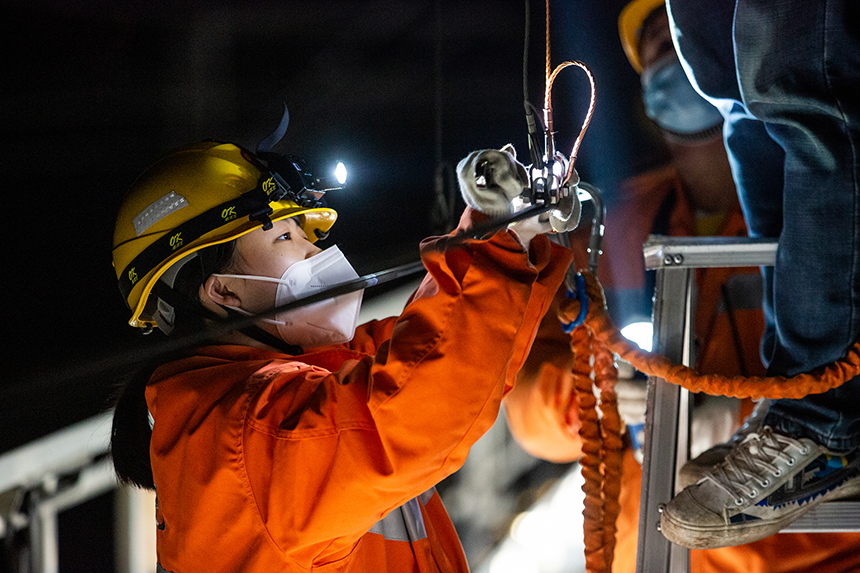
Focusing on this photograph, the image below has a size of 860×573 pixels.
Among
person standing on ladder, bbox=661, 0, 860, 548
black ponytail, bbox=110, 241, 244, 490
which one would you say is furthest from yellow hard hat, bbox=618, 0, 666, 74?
black ponytail, bbox=110, 241, 244, 490

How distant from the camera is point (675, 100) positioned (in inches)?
89.7

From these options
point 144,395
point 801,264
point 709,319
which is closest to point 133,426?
point 144,395

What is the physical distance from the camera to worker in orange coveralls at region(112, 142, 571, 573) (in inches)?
40.6

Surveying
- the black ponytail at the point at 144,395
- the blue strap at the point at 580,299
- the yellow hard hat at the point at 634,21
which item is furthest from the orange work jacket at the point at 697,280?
the black ponytail at the point at 144,395

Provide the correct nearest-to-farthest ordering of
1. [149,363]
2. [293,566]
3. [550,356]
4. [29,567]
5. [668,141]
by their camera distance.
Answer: [293,566] → [149,363] → [29,567] → [550,356] → [668,141]

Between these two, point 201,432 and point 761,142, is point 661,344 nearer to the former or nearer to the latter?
point 761,142

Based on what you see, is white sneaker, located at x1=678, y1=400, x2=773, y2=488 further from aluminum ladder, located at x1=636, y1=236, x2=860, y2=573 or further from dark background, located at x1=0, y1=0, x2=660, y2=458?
dark background, located at x1=0, y1=0, x2=660, y2=458

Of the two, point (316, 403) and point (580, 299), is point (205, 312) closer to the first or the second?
point (316, 403)

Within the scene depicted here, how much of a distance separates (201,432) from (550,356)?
149 centimetres

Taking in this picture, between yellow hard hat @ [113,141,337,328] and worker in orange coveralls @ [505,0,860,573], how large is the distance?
76 cm

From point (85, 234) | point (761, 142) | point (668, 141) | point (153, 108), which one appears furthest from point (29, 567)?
point (668, 141)

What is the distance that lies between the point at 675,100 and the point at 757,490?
1475 mm

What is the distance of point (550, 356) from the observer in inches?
92.7

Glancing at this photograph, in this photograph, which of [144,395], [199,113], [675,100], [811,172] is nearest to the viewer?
[811,172]
